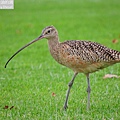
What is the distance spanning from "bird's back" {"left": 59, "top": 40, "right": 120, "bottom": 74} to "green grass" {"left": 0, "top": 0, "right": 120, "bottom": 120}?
2.47 ft

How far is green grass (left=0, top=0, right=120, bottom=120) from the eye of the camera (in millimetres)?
7676

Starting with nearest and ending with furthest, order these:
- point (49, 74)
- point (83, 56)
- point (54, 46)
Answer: point (83, 56) < point (54, 46) < point (49, 74)

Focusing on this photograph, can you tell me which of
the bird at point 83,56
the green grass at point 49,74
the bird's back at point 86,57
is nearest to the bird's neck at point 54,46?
the bird at point 83,56

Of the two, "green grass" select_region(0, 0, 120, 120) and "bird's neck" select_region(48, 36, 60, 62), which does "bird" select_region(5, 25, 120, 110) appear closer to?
"bird's neck" select_region(48, 36, 60, 62)

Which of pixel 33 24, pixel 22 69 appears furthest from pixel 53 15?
pixel 22 69

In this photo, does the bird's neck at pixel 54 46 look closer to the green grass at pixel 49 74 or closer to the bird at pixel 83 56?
the bird at pixel 83 56

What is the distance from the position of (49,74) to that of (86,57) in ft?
10.6

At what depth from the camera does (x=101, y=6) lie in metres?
25.8

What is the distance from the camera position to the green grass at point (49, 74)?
25.2 ft

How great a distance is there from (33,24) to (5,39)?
351 centimetres

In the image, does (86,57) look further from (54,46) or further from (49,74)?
(49,74)

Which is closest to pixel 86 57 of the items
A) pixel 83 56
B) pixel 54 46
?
pixel 83 56

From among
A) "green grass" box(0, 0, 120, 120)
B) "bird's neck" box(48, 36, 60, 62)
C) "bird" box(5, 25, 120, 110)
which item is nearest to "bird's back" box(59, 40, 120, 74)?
"bird" box(5, 25, 120, 110)

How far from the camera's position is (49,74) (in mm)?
11000
